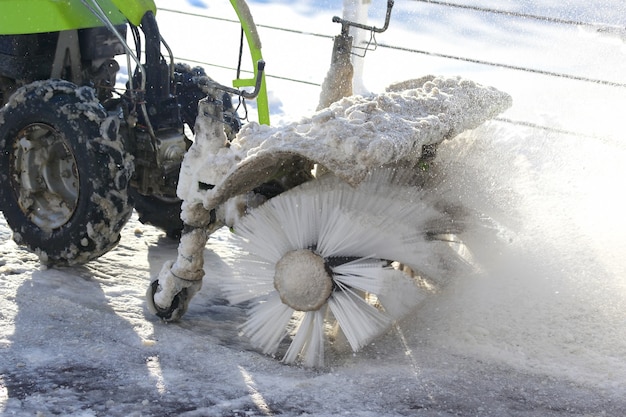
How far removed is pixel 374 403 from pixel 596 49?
3260mm

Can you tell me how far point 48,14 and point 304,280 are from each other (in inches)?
59.1

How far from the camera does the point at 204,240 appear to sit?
232 centimetres

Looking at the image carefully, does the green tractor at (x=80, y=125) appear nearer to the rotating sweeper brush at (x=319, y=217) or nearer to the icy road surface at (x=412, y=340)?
the icy road surface at (x=412, y=340)

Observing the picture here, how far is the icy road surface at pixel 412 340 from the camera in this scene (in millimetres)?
1874

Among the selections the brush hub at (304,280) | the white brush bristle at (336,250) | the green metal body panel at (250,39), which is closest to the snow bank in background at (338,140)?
the white brush bristle at (336,250)

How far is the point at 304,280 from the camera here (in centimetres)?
208

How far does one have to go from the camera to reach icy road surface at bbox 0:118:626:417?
1.87 metres

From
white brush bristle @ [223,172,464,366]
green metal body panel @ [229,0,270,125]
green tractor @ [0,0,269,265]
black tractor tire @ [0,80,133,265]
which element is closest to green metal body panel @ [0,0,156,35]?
green tractor @ [0,0,269,265]

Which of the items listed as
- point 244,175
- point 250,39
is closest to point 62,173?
point 250,39

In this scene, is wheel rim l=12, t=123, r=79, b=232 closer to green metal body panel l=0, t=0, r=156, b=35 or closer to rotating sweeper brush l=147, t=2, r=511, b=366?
green metal body panel l=0, t=0, r=156, b=35

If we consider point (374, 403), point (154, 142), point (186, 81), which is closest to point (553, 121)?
point (186, 81)

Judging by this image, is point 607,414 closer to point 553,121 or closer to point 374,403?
point 374,403

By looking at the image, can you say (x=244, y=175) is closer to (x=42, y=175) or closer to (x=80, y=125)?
(x=80, y=125)

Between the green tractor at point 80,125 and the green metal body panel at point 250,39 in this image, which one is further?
the green metal body panel at point 250,39
